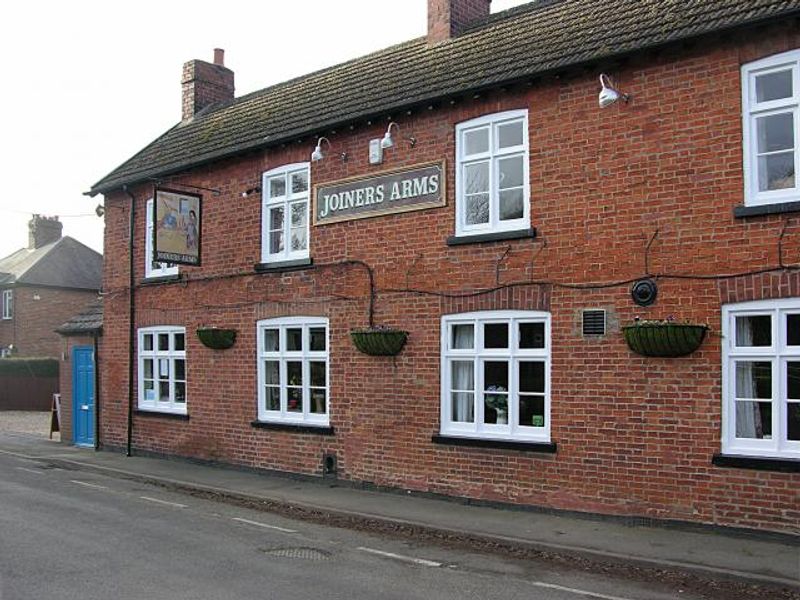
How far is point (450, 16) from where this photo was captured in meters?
14.1

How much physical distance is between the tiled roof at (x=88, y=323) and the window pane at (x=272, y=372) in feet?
20.5

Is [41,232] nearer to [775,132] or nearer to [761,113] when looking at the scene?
[761,113]

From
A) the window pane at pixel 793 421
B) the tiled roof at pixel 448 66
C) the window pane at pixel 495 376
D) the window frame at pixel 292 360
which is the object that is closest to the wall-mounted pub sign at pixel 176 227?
the tiled roof at pixel 448 66

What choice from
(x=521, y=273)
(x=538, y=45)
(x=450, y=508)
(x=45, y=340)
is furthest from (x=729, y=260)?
(x=45, y=340)

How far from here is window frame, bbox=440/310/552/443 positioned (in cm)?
1090

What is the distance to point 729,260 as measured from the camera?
9.29m

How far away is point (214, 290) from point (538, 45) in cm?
802

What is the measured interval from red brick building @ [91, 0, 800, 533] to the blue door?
12.6ft

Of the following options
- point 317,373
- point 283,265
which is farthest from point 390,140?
point 317,373

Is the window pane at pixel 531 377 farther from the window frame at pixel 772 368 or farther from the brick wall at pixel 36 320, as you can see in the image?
the brick wall at pixel 36 320

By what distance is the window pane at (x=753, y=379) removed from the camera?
30.1 feet

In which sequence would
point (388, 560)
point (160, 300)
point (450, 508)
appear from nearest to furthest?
point (388, 560)
point (450, 508)
point (160, 300)

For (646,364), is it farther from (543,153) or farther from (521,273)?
(543,153)

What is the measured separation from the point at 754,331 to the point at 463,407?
4.31 metres
